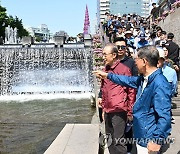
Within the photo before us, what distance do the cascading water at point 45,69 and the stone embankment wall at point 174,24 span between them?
17.7 ft

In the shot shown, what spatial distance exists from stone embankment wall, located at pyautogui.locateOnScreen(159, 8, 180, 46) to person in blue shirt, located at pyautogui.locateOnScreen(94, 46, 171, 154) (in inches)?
588

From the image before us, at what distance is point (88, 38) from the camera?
2988cm

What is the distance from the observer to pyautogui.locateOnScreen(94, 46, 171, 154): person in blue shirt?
3418 mm

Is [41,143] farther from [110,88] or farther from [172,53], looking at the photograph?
[172,53]

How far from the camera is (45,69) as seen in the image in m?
24.6

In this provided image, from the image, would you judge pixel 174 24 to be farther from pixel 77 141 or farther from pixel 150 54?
pixel 150 54

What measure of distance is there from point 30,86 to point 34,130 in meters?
13.1

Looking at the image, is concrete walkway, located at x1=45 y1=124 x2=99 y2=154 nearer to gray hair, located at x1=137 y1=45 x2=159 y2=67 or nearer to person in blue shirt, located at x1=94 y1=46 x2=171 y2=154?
person in blue shirt, located at x1=94 y1=46 x2=171 y2=154

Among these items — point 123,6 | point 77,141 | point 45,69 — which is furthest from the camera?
point 123,6

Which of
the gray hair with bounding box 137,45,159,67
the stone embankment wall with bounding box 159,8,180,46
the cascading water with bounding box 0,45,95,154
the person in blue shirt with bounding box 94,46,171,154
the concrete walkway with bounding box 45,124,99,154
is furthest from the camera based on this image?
the stone embankment wall with bounding box 159,8,180,46

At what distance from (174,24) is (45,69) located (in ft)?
30.2

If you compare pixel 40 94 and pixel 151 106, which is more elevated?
pixel 151 106
